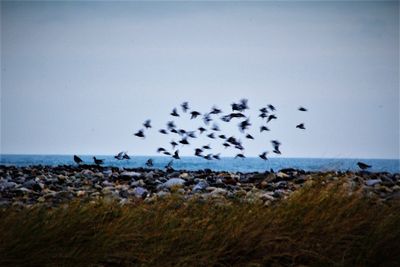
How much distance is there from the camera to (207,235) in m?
5.10

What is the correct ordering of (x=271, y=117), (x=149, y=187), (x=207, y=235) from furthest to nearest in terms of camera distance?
1. (x=149, y=187)
2. (x=271, y=117)
3. (x=207, y=235)

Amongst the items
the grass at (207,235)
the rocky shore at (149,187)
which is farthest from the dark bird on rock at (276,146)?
the grass at (207,235)

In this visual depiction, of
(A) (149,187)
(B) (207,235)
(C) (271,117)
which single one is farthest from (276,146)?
(B) (207,235)

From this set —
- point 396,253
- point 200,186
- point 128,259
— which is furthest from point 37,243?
point 200,186

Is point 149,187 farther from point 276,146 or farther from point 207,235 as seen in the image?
point 207,235

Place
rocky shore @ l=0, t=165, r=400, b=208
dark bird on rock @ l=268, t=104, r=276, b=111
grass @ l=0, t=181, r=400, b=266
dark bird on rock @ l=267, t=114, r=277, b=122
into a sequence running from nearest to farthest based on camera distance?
grass @ l=0, t=181, r=400, b=266, rocky shore @ l=0, t=165, r=400, b=208, dark bird on rock @ l=268, t=104, r=276, b=111, dark bird on rock @ l=267, t=114, r=277, b=122

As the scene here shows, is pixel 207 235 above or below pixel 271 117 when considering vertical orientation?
below

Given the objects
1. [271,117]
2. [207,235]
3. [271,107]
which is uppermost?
[271,107]

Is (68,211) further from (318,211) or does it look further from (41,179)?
(41,179)

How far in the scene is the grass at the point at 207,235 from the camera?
15.7 feet

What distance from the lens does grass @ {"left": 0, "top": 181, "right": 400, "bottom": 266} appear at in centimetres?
479

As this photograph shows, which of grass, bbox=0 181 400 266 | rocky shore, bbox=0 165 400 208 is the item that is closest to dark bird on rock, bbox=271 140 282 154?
rocky shore, bbox=0 165 400 208

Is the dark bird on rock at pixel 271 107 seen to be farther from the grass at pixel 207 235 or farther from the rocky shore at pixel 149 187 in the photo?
the grass at pixel 207 235

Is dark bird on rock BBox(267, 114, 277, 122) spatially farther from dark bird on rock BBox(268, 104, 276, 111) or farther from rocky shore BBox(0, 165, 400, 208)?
rocky shore BBox(0, 165, 400, 208)
